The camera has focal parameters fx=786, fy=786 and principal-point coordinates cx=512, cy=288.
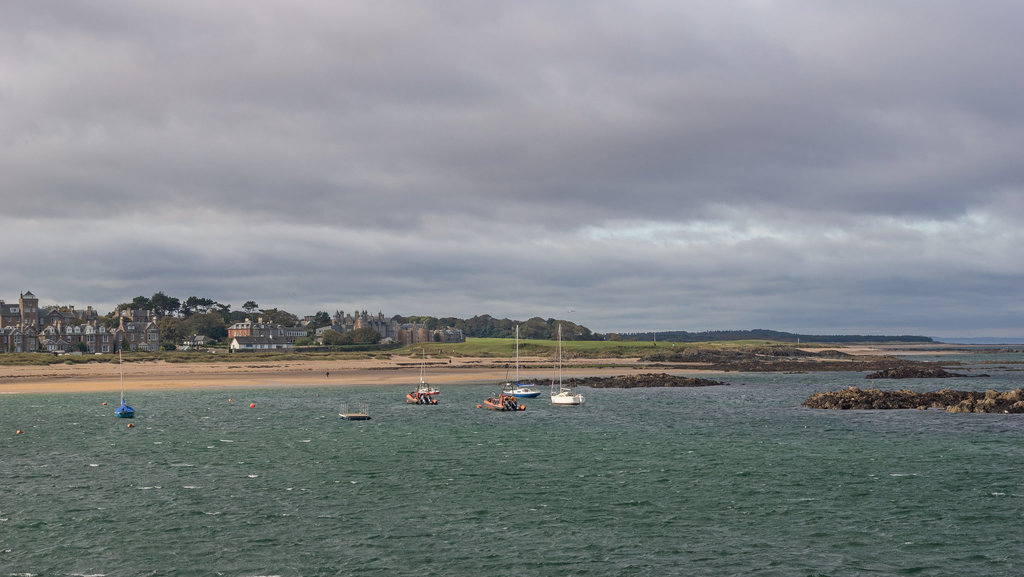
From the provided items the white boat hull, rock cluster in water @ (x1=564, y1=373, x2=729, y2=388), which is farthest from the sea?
rock cluster in water @ (x1=564, y1=373, x2=729, y2=388)

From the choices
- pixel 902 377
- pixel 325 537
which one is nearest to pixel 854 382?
pixel 902 377

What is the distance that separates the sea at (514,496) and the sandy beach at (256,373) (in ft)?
146

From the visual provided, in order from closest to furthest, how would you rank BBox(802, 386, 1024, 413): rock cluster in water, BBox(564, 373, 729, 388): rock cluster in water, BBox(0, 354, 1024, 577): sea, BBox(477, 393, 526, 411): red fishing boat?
BBox(0, 354, 1024, 577): sea < BBox(802, 386, 1024, 413): rock cluster in water < BBox(477, 393, 526, 411): red fishing boat < BBox(564, 373, 729, 388): rock cluster in water

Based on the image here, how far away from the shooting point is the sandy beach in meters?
109

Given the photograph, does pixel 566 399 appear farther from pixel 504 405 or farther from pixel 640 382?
pixel 640 382

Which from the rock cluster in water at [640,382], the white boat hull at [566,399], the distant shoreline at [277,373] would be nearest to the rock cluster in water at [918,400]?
the white boat hull at [566,399]

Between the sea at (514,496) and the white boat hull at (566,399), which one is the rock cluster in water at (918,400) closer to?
the sea at (514,496)

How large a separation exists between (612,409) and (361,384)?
49730mm

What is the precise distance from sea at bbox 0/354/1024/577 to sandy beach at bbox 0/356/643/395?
146 ft

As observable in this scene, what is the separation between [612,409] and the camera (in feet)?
258

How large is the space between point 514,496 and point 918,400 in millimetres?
57950

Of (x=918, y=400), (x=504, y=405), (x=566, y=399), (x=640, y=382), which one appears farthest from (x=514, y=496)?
(x=640, y=382)

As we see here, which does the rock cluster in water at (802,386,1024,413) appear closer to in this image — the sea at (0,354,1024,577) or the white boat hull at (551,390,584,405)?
the sea at (0,354,1024,577)

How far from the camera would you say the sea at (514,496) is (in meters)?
24.9
